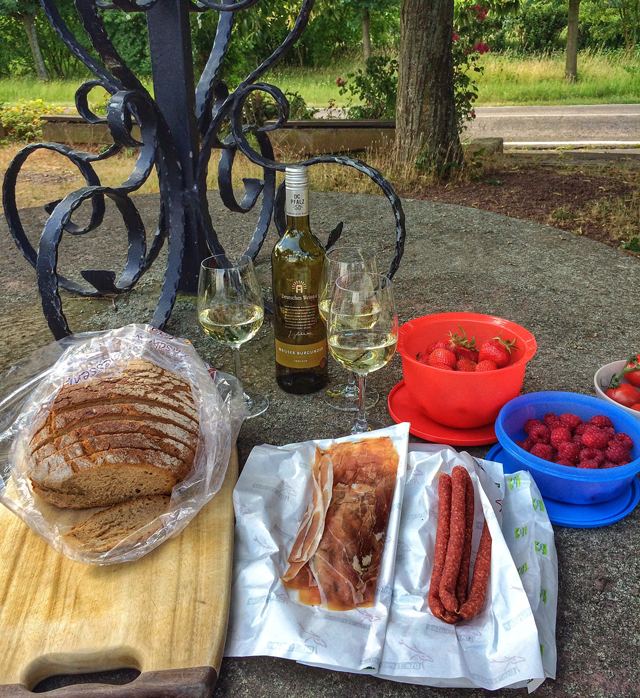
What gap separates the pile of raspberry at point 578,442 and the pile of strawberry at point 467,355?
19cm

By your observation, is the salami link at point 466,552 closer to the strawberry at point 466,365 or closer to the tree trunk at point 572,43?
the strawberry at point 466,365

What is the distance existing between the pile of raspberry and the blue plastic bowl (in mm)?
36

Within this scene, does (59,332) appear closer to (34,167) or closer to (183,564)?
(183,564)

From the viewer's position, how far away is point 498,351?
5.42 ft

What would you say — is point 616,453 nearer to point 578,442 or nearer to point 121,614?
point 578,442

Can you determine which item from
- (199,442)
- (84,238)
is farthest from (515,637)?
(84,238)

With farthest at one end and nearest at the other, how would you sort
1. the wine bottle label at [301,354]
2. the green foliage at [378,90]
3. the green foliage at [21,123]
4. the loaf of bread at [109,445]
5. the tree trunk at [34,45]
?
the tree trunk at [34,45] → the green foliage at [21,123] → the green foliage at [378,90] → the wine bottle label at [301,354] → the loaf of bread at [109,445]

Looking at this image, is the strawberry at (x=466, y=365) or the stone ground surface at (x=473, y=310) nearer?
the stone ground surface at (x=473, y=310)

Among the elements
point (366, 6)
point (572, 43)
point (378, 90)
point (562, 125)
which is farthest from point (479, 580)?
point (572, 43)

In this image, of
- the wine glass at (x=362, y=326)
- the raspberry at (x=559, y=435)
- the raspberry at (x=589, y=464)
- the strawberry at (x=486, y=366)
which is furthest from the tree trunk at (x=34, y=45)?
the raspberry at (x=589, y=464)

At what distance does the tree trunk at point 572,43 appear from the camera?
40.1ft

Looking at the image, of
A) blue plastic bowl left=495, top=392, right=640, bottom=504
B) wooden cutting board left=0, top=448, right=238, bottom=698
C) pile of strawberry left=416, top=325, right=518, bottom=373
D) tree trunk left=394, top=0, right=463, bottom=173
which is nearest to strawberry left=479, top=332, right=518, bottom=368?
pile of strawberry left=416, top=325, right=518, bottom=373

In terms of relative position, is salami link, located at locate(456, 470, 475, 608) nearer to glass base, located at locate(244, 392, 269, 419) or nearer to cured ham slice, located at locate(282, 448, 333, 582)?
cured ham slice, located at locate(282, 448, 333, 582)

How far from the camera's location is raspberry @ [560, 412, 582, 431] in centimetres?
151
